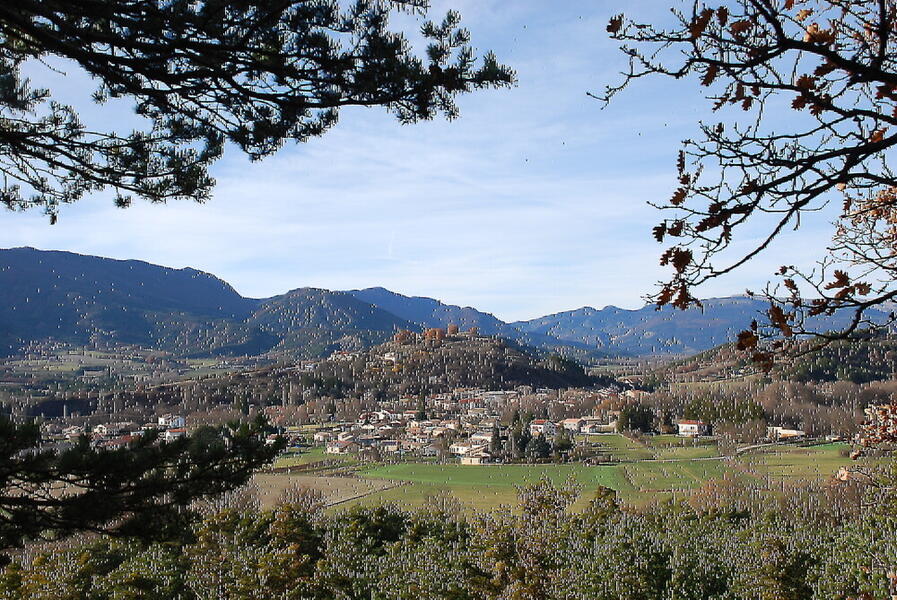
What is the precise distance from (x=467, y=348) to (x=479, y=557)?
2949 inches

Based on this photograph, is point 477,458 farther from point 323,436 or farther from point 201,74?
point 201,74

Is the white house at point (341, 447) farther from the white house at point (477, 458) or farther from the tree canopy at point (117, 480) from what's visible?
the tree canopy at point (117, 480)

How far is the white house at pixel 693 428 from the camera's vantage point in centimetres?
4497

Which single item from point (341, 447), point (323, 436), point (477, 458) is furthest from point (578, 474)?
point (323, 436)

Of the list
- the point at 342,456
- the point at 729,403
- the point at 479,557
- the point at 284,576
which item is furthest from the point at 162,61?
the point at 729,403

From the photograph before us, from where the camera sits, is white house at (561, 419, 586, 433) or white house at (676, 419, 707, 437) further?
white house at (561, 419, 586, 433)

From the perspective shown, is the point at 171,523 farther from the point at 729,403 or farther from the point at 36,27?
the point at 729,403

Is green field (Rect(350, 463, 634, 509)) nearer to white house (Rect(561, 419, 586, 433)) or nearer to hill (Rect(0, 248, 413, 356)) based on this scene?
white house (Rect(561, 419, 586, 433))

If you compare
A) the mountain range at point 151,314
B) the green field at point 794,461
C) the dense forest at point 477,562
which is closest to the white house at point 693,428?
the green field at point 794,461

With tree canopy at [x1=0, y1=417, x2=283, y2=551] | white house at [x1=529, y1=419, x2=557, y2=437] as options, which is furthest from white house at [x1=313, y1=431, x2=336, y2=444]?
tree canopy at [x1=0, y1=417, x2=283, y2=551]

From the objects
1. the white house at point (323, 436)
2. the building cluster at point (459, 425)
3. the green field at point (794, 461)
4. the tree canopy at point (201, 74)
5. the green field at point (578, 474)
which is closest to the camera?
the tree canopy at point (201, 74)

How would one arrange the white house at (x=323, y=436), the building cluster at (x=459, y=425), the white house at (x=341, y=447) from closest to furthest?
1. the white house at (x=341, y=447)
2. the building cluster at (x=459, y=425)
3. the white house at (x=323, y=436)

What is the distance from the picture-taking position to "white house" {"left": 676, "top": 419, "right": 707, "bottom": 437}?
148ft

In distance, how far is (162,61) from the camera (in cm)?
364
